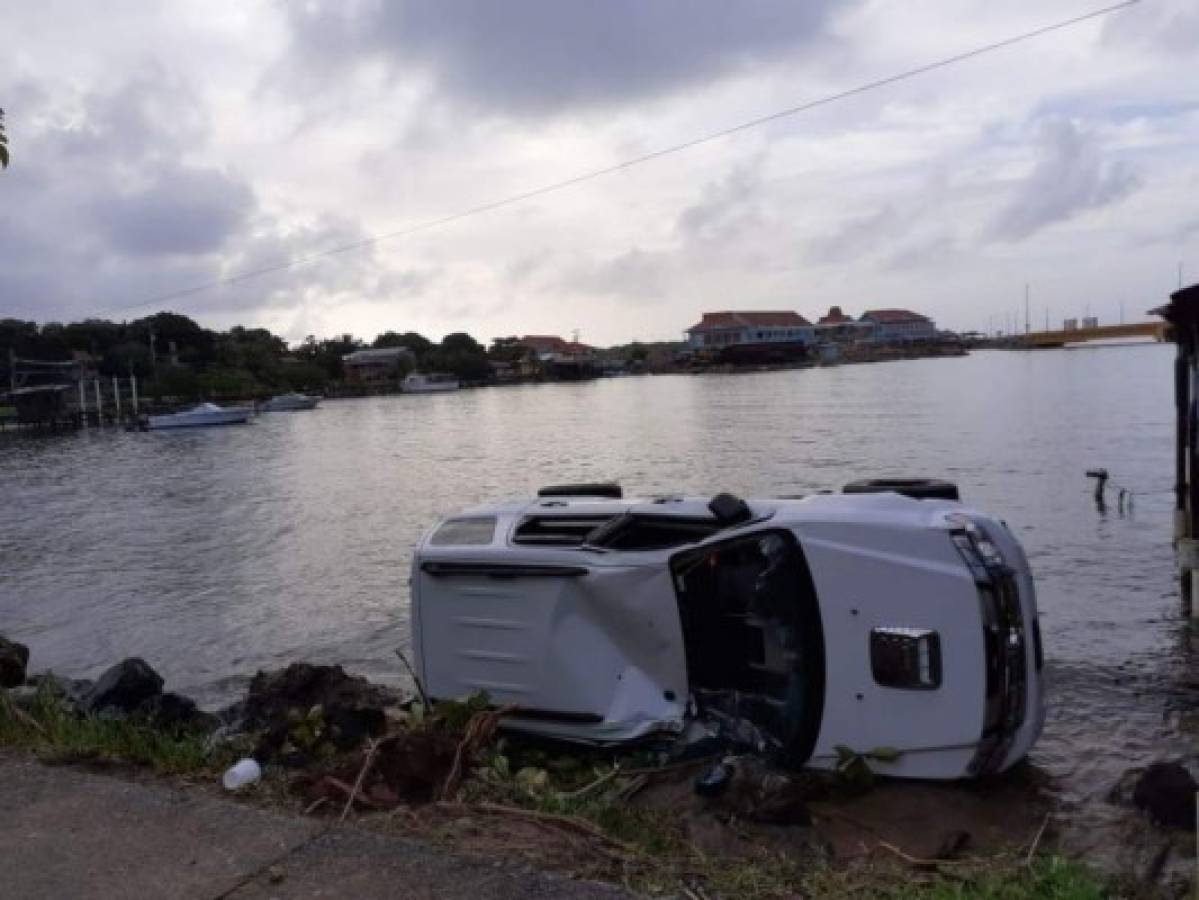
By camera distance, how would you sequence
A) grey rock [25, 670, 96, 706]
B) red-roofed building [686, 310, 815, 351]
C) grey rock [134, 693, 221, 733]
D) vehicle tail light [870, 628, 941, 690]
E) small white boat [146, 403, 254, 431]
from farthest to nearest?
1. red-roofed building [686, 310, 815, 351]
2. small white boat [146, 403, 254, 431]
3. grey rock [25, 670, 96, 706]
4. grey rock [134, 693, 221, 733]
5. vehicle tail light [870, 628, 941, 690]

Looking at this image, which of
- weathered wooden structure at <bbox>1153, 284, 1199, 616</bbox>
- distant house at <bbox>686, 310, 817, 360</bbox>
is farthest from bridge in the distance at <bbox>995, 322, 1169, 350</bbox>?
weathered wooden structure at <bbox>1153, 284, 1199, 616</bbox>

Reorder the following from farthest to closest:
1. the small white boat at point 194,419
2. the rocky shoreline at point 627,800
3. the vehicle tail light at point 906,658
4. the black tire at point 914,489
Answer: the small white boat at point 194,419
the black tire at point 914,489
the vehicle tail light at point 906,658
the rocky shoreline at point 627,800

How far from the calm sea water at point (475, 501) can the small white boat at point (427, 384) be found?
282 feet

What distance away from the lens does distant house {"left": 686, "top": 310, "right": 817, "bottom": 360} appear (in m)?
173

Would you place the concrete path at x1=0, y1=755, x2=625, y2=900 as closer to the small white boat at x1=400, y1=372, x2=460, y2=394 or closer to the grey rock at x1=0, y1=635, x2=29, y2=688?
the grey rock at x1=0, y1=635, x2=29, y2=688

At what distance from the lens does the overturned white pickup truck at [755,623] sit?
212 inches

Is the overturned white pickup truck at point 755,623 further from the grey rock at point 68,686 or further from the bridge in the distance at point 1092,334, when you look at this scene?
the bridge in the distance at point 1092,334

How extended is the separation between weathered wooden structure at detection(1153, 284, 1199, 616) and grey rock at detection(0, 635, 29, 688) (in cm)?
1268

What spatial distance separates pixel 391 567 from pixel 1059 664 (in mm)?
11994

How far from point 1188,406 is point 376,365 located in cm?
16118

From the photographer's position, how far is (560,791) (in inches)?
226

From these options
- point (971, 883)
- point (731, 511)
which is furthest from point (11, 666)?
point (971, 883)

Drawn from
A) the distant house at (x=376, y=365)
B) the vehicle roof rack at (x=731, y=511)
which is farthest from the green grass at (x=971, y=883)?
the distant house at (x=376, y=365)

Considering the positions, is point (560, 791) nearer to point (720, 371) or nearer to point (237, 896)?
point (237, 896)
